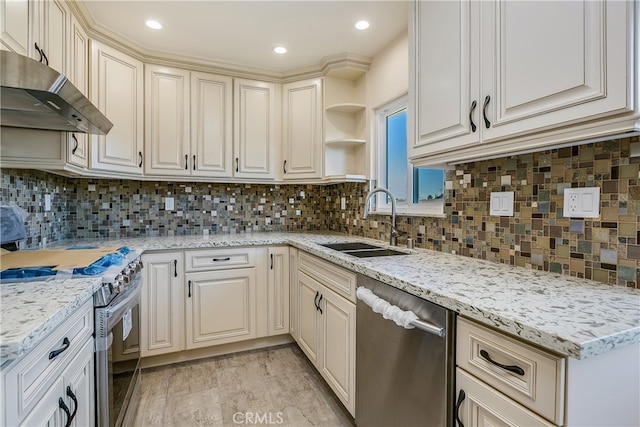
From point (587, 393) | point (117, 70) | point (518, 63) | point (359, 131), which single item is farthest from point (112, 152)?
point (587, 393)

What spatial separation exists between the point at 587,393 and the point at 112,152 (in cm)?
269

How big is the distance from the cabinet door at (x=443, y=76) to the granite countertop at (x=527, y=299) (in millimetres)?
544

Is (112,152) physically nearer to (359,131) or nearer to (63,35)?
(63,35)

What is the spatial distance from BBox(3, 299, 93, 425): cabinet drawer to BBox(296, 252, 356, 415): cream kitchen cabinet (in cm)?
111

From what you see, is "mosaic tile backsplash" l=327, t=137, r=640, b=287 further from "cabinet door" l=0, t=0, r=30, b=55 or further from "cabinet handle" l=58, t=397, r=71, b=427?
"cabinet door" l=0, t=0, r=30, b=55

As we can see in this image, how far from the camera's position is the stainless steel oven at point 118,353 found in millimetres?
1219

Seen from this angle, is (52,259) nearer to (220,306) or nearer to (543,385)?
(220,306)

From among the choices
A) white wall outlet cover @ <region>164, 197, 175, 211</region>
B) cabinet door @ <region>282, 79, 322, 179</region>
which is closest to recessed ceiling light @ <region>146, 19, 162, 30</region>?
cabinet door @ <region>282, 79, 322, 179</region>

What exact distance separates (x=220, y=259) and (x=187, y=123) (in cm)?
113

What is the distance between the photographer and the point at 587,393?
691 millimetres

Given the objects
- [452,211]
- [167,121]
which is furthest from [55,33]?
[452,211]

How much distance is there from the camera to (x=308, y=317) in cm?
221

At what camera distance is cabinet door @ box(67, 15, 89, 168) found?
5.99 ft

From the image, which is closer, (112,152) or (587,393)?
(587,393)
